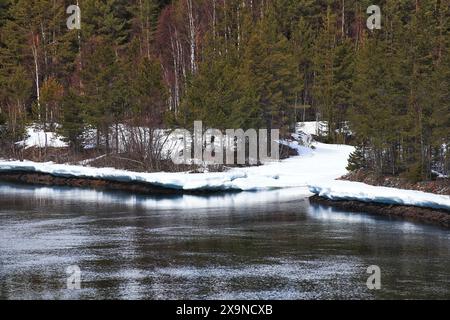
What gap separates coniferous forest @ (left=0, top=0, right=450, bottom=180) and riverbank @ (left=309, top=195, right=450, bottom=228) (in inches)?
146

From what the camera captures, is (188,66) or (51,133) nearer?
(51,133)

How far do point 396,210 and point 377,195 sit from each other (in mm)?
1125

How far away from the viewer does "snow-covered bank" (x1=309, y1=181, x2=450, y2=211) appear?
29891 mm

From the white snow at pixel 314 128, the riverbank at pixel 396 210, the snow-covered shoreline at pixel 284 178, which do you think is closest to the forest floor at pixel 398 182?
the snow-covered shoreline at pixel 284 178

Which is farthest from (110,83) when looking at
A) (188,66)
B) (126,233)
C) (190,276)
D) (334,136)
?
(190,276)

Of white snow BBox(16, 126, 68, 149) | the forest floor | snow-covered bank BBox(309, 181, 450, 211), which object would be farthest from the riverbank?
white snow BBox(16, 126, 68, 149)

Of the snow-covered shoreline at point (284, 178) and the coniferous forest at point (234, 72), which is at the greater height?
the coniferous forest at point (234, 72)

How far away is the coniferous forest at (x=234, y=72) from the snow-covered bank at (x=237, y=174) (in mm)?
3296

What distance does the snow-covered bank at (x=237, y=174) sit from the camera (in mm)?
41406

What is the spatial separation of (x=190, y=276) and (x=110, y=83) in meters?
33.4

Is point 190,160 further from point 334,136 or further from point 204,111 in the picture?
point 334,136

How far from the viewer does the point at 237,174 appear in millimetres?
42875

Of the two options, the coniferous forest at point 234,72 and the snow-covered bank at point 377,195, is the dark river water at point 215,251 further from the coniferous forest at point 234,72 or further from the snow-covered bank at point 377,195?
the coniferous forest at point 234,72
